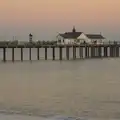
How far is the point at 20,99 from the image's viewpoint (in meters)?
24.8

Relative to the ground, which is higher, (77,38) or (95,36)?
(95,36)

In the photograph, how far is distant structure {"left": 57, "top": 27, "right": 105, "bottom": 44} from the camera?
96.2m

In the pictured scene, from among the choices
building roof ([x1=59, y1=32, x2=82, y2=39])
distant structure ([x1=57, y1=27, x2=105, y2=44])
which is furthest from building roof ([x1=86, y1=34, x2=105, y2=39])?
building roof ([x1=59, y1=32, x2=82, y2=39])

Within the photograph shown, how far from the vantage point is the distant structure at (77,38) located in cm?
9624

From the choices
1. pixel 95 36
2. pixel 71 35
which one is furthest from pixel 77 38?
pixel 95 36

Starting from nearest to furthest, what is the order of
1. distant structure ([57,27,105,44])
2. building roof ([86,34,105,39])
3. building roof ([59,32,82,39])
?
distant structure ([57,27,105,44])
building roof ([59,32,82,39])
building roof ([86,34,105,39])

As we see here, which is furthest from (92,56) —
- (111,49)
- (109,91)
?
(109,91)

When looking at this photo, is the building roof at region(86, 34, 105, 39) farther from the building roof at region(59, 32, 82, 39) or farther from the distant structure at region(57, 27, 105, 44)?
the building roof at region(59, 32, 82, 39)

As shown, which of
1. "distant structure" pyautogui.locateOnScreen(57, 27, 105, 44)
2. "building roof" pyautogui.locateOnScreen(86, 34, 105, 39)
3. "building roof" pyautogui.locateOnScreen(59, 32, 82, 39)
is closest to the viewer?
"distant structure" pyautogui.locateOnScreen(57, 27, 105, 44)

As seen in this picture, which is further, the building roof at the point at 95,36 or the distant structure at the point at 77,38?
the building roof at the point at 95,36

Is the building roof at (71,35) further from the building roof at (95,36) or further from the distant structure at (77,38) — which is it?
the building roof at (95,36)

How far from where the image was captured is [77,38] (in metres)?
98.3

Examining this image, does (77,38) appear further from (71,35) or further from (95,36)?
(95,36)

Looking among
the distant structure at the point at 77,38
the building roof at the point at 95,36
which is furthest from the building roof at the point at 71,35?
the building roof at the point at 95,36
